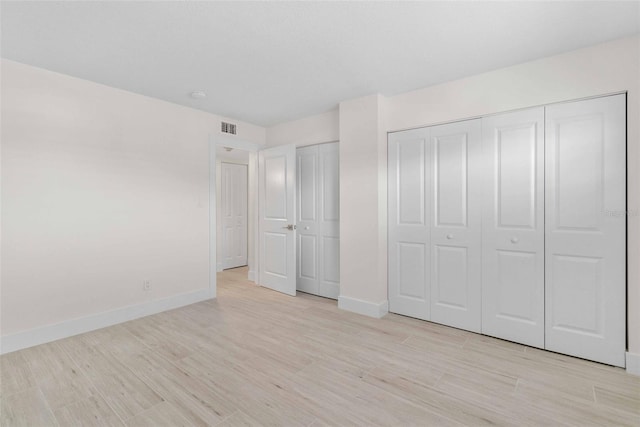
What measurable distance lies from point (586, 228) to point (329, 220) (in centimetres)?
263

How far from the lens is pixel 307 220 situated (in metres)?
4.39

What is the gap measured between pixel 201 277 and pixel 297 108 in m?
2.53

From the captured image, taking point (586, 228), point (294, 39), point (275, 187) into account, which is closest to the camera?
point (294, 39)

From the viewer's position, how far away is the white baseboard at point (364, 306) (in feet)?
11.1

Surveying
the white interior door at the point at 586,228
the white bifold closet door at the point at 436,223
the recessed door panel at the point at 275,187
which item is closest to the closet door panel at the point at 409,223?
the white bifold closet door at the point at 436,223

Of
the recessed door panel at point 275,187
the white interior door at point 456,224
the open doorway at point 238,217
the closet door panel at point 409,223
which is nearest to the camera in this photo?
the white interior door at point 456,224

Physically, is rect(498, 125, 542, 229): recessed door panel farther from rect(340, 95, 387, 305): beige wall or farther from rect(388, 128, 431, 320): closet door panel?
rect(340, 95, 387, 305): beige wall

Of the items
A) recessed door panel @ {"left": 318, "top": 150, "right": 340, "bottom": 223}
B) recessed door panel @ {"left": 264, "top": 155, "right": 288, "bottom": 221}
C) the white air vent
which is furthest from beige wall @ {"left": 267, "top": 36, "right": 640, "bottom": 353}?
the white air vent

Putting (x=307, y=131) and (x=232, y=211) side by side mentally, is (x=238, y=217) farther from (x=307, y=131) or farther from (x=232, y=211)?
(x=307, y=131)

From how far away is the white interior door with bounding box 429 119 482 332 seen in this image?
293 centimetres

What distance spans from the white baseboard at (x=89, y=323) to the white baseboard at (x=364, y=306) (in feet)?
6.14

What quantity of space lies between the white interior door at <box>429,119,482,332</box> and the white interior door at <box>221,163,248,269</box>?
430cm

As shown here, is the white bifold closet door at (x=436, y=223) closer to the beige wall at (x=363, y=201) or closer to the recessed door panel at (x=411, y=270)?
the recessed door panel at (x=411, y=270)

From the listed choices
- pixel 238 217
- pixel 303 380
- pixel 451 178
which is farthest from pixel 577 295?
pixel 238 217
